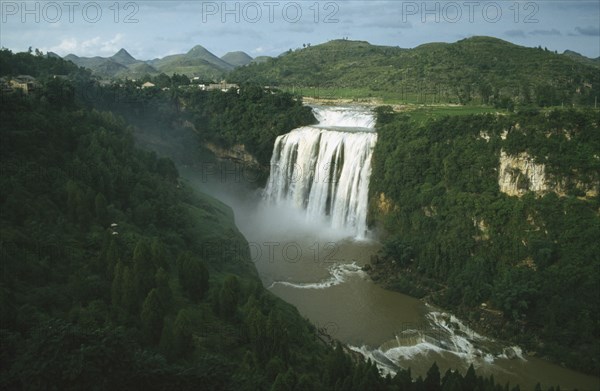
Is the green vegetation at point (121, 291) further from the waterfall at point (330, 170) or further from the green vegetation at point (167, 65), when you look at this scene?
the green vegetation at point (167, 65)

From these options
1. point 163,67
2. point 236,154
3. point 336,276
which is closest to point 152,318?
point 336,276

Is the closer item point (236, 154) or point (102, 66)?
point (236, 154)

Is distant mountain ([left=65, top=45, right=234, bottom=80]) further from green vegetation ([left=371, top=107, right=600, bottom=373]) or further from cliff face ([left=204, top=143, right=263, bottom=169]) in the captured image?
green vegetation ([left=371, top=107, right=600, bottom=373])

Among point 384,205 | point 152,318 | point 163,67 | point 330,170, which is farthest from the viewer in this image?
point 163,67

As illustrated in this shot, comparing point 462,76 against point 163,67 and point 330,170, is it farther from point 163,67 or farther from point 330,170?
point 163,67

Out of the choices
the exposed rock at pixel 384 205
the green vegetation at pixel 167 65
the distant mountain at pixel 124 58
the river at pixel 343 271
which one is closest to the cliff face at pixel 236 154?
the river at pixel 343 271

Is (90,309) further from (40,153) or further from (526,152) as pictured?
(526,152)

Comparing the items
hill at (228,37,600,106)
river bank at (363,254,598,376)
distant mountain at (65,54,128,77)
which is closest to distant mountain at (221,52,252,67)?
distant mountain at (65,54,128,77)
